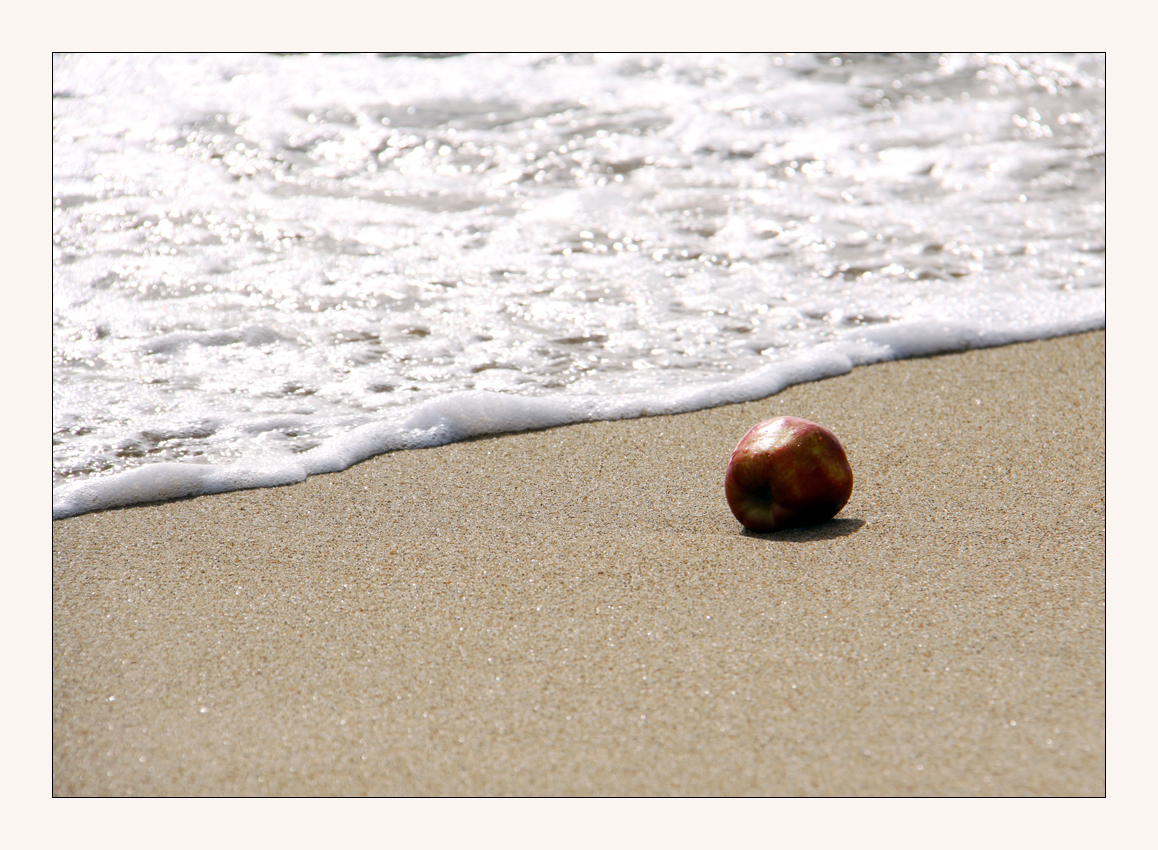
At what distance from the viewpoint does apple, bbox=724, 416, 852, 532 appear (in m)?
2.79

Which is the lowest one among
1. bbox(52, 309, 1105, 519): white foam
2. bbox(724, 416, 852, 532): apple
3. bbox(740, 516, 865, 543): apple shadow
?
bbox(52, 309, 1105, 519): white foam

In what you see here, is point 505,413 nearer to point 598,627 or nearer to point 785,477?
point 785,477

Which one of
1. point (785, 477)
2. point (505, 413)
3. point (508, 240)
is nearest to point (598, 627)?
point (785, 477)

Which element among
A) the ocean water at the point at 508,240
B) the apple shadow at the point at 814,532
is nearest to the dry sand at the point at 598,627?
the apple shadow at the point at 814,532

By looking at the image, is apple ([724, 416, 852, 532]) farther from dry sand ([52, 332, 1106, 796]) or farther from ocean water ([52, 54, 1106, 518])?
ocean water ([52, 54, 1106, 518])

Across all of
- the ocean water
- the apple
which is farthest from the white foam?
the apple

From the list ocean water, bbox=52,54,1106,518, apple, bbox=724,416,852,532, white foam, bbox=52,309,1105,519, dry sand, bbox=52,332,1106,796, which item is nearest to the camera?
dry sand, bbox=52,332,1106,796

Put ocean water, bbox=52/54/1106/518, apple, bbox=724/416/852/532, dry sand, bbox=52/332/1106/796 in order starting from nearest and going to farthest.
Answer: dry sand, bbox=52/332/1106/796
apple, bbox=724/416/852/532
ocean water, bbox=52/54/1106/518

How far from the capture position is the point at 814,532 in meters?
2.83

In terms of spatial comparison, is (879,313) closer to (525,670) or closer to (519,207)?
(519,207)

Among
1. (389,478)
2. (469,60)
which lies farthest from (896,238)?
(469,60)

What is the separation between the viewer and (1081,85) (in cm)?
737

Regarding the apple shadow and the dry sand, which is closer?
the dry sand

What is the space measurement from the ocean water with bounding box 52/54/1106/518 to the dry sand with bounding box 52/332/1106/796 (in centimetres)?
39
